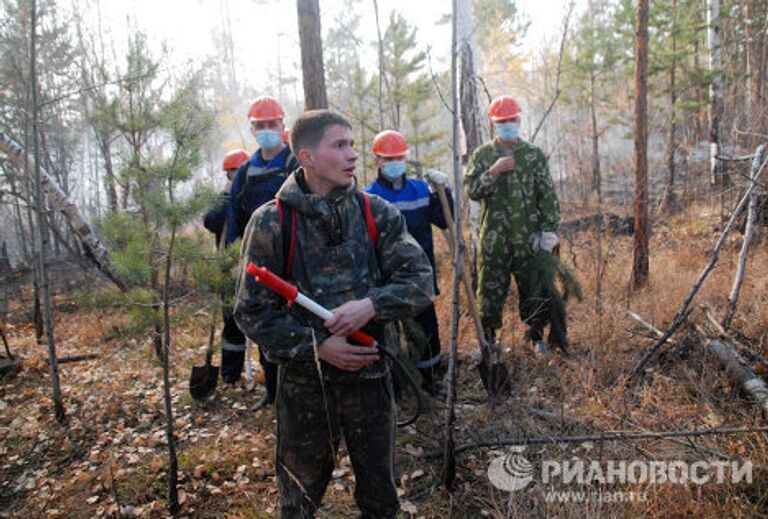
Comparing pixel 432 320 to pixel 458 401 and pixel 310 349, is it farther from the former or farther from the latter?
pixel 310 349

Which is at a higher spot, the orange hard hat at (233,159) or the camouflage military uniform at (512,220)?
the orange hard hat at (233,159)

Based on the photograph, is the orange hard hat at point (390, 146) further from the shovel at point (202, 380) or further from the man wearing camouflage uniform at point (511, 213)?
the shovel at point (202, 380)

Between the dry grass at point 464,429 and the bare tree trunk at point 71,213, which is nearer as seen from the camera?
the dry grass at point 464,429

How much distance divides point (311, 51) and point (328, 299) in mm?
4487

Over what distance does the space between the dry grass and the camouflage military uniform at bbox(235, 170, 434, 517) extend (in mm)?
481

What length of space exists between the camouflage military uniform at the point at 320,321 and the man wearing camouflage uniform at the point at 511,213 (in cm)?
258

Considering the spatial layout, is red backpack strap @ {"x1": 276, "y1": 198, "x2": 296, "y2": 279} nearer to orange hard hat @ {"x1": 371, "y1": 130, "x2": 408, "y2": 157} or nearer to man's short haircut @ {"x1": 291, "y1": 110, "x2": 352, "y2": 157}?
man's short haircut @ {"x1": 291, "y1": 110, "x2": 352, "y2": 157}

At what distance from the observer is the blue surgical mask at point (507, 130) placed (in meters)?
4.33

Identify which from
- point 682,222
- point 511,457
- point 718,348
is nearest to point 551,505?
point 511,457

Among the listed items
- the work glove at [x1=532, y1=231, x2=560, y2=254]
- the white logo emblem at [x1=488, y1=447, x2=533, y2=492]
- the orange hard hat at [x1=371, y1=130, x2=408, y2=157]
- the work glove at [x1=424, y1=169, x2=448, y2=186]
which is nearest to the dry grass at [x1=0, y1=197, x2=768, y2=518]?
the white logo emblem at [x1=488, y1=447, x2=533, y2=492]

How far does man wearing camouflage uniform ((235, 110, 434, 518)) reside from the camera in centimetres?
189

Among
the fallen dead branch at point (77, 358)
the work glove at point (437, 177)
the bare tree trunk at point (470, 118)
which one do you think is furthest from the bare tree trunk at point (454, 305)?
the fallen dead branch at point (77, 358)

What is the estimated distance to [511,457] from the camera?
304 cm

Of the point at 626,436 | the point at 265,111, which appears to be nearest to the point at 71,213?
the point at 265,111
